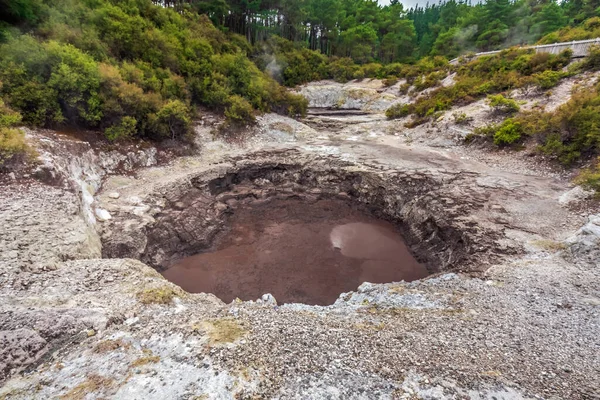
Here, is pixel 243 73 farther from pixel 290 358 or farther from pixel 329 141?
pixel 290 358

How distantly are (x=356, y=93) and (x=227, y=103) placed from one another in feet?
73.7

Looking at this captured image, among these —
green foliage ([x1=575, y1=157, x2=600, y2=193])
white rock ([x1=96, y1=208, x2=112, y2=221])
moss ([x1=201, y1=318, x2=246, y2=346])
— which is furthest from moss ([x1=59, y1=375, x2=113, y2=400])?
green foliage ([x1=575, y1=157, x2=600, y2=193])

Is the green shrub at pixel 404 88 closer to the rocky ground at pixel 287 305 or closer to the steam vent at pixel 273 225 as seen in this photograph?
the steam vent at pixel 273 225

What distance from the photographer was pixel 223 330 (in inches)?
261

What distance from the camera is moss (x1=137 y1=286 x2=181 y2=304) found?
25.1 feet

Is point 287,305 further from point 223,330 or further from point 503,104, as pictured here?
point 503,104

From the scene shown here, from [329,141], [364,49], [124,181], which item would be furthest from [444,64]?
[124,181]

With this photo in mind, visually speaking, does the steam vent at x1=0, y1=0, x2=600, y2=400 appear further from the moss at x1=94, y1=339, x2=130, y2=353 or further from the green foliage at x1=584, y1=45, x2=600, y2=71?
the green foliage at x1=584, y1=45, x2=600, y2=71

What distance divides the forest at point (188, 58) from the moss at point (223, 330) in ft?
36.2

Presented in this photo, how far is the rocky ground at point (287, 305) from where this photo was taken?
5.39 m

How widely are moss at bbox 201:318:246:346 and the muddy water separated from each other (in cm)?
458

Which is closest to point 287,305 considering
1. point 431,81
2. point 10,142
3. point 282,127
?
point 10,142

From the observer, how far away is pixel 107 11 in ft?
64.7

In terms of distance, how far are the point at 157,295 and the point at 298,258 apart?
7.27m
